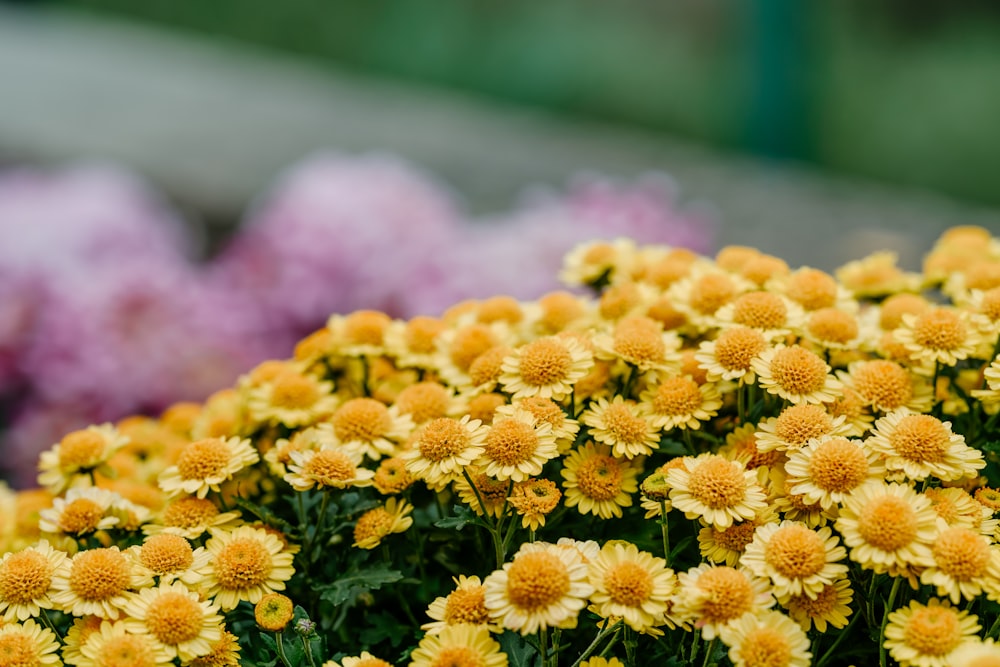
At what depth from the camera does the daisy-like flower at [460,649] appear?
2.62ft

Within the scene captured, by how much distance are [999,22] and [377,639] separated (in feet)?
11.0

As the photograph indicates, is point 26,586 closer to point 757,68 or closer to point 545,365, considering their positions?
point 545,365

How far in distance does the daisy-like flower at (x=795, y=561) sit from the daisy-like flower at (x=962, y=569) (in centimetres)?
6

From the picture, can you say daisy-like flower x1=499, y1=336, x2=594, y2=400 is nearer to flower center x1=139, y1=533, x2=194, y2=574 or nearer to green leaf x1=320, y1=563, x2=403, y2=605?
green leaf x1=320, y1=563, x2=403, y2=605

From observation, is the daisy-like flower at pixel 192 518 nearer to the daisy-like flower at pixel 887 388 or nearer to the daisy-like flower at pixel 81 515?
the daisy-like flower at pixel 81 515

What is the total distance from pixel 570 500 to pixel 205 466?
0.32 m

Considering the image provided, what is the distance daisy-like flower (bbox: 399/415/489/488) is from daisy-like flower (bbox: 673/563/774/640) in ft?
0.63

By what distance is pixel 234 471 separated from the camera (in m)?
1.00

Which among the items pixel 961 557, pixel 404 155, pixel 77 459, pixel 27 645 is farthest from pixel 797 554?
pixel 404 155

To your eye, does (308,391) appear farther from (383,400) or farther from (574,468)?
(574,468)

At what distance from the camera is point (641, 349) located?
997 mm

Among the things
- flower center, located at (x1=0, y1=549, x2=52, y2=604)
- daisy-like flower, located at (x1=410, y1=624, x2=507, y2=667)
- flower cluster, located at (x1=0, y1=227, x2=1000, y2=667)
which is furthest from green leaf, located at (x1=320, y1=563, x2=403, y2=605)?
flower center, located at (x1=0, y1=549, x2=52, y2=604)

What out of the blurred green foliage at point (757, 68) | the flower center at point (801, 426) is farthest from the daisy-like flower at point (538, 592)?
the blurred green foliage at point (757, 68)

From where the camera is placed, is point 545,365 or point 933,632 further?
point 545,365
